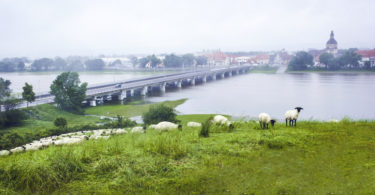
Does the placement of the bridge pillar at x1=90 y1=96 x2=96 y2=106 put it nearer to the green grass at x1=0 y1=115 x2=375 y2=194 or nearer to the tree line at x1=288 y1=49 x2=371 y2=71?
the green grass at x1=0 y1=115 x2=375 y2=194

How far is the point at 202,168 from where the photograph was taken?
351 centimetres

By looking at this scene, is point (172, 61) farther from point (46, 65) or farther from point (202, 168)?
point (202, 168)

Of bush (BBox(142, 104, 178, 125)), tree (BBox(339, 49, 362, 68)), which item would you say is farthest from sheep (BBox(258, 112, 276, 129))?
tree (BBox(339, 49, 362, 68))

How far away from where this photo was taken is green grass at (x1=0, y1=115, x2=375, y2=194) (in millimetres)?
3025

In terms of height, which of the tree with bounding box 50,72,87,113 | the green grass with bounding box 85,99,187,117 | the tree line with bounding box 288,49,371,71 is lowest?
the green grass with bounding box 85,99,187,117

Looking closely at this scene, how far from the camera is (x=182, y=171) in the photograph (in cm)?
347

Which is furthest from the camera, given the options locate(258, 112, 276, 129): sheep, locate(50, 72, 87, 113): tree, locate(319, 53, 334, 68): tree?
locate(319, 53, 334, 68): tree

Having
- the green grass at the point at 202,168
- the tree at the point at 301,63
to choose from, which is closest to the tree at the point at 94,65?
the tree at the point at 301,63

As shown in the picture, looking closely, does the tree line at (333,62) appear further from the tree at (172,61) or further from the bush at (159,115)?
the bush at (159,115)

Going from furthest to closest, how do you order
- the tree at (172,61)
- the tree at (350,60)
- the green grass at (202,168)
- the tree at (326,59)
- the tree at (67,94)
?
the tree at (172,61), the tree at (326,59), the tree at (350,60), the tree at (67,94), the green grass at (202,168)

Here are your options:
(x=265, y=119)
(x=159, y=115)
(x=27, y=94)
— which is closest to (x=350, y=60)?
(x=159, y=115)

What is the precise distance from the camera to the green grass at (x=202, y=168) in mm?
3025

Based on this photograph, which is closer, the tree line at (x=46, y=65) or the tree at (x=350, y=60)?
the tree line at (x=46, y=65)

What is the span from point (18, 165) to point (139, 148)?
1.62 metres
